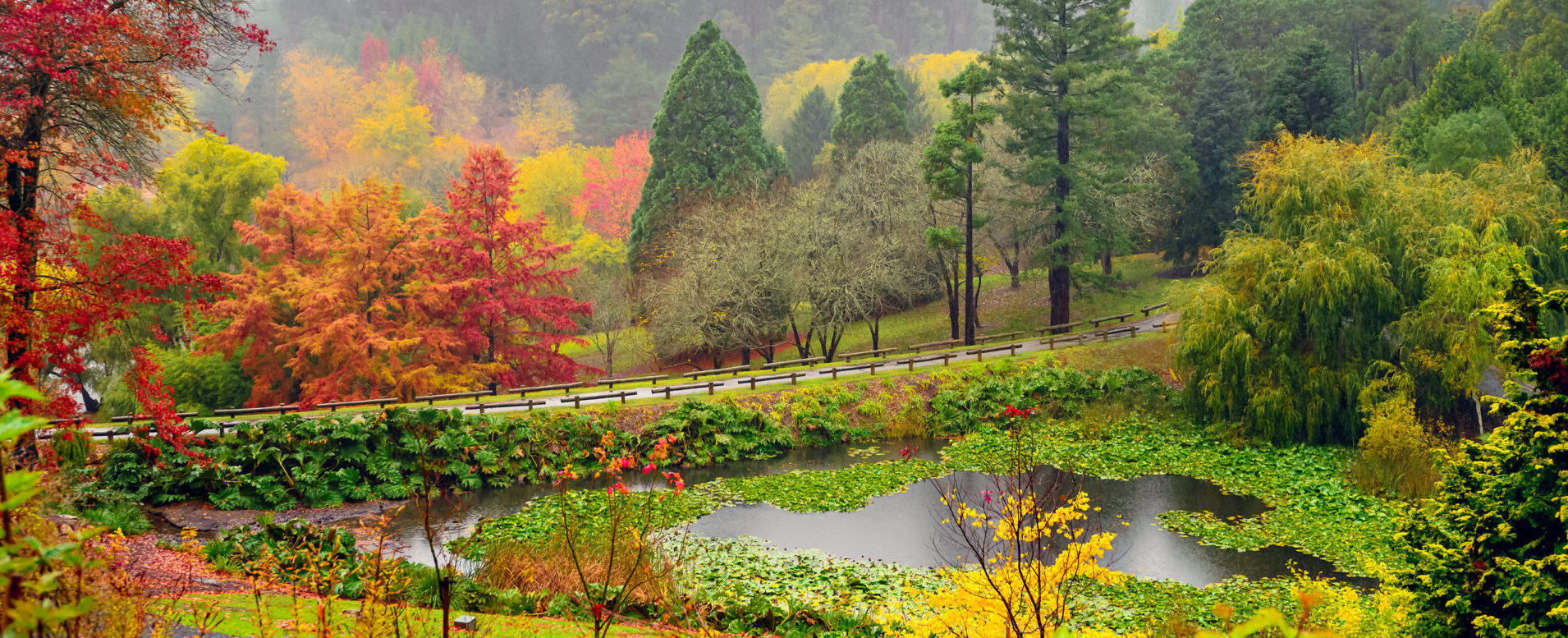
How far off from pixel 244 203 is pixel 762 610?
34412 millimetres

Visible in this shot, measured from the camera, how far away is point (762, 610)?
12859 millimetres

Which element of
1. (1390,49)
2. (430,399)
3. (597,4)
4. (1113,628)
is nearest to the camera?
(1113,628)

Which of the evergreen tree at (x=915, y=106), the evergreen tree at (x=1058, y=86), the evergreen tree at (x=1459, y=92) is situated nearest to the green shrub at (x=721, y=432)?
the evergreen tree at (x=1058, y=86)

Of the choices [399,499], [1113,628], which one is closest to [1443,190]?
[1113,628]

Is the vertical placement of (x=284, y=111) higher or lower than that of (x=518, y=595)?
higher

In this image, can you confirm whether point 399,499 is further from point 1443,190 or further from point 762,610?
point 1443,190

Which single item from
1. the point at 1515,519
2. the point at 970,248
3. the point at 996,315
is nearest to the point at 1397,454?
the point at 1515,519

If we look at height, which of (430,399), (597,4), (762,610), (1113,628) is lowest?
(1113,628)

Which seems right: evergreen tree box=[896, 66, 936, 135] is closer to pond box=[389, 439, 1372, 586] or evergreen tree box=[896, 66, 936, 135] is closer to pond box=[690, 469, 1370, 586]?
pond box=[389, 439, 1372, 586]

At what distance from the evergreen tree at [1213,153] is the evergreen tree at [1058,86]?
8936 mm

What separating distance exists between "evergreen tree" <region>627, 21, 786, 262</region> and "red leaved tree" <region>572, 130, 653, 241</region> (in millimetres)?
8646

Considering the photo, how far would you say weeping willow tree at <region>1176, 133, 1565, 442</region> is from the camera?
2331 cm

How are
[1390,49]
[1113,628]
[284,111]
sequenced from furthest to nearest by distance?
[284,111]
[1390,49]
[1113,628]

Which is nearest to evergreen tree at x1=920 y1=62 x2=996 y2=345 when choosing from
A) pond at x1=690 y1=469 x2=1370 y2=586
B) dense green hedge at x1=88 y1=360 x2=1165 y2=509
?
dense green hedge at x1=88 y1=360 x2=1165 y2=509
